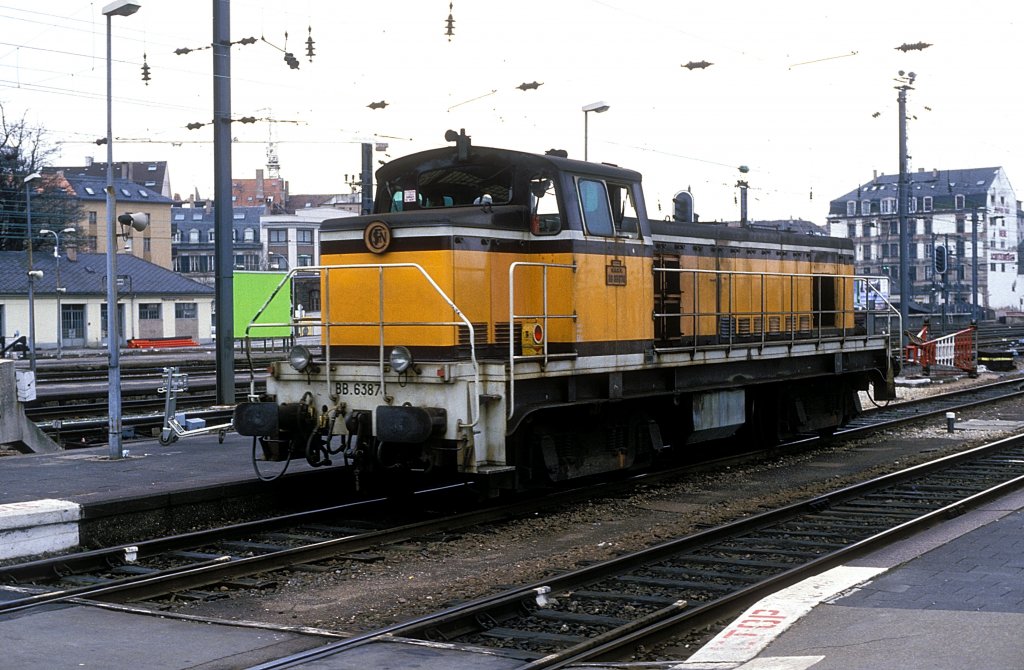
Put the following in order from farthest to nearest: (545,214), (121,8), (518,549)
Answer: (121,8) < (545,214) < (518,549)

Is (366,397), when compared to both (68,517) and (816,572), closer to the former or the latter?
(68,517)

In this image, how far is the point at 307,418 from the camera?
11.1 metres

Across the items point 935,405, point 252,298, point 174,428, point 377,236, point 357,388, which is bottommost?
point 935,405

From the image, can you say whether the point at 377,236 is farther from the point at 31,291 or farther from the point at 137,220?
the point at 31,291

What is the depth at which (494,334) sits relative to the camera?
36.7 ft

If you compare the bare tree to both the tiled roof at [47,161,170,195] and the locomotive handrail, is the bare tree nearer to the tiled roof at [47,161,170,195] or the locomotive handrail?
the tiled roof at [47,161,170,195]

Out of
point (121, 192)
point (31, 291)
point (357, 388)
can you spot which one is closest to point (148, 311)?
point (121, 192)

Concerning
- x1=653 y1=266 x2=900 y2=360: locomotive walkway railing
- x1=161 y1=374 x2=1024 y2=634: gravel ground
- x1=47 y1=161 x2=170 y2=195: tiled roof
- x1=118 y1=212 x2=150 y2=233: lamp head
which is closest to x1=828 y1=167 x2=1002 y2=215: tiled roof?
x1=47 y1=161 x2=170 y2=195: tiled roof

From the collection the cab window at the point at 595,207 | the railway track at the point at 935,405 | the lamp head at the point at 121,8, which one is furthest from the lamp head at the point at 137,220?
the railway track at the point at 935,405

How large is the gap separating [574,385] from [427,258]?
81.2 inches

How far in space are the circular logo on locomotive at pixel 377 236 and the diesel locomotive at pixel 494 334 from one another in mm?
17

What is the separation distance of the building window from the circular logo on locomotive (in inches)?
1896

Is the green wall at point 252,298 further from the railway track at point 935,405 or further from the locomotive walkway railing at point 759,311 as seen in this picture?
the railway track at point 935,405

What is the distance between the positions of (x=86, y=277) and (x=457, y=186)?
1884 inches
